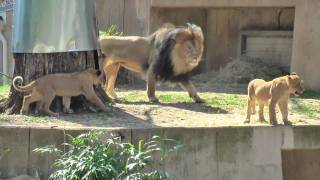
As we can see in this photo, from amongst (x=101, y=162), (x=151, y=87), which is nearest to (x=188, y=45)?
(x=151, y=87)

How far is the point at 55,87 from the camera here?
7469mm

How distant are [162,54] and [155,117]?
165 centimetres

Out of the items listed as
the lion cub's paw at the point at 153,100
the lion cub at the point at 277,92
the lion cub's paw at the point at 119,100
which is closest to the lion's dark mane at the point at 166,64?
the lion cub's paw at the point at 153,100

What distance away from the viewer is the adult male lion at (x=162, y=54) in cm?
895

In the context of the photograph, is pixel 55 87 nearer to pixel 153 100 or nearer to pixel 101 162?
pixel 153 100

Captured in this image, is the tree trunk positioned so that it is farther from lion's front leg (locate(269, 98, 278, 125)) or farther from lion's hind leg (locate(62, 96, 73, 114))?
lion's front leg (locate(269, 98, 278, 125))

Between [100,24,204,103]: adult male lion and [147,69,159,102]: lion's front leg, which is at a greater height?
[100,24,204,103]: adult male lion

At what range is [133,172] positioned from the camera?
568 centimetres

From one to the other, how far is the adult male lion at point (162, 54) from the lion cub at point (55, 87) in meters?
Result: 1.59

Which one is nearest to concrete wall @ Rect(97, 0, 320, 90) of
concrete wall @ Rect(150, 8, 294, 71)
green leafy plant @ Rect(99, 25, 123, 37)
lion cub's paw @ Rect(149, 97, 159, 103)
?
concrete wall @ Rect(150, 8, 294, 71)

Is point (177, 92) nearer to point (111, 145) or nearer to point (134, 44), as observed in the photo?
point (134, 44)

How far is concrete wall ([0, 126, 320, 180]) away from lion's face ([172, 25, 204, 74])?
223 cm

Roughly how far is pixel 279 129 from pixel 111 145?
2.07m

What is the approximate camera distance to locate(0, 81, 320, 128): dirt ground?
698cm
